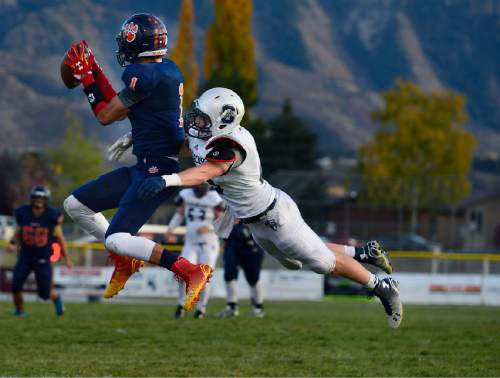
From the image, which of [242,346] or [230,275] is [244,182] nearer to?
[242,346]

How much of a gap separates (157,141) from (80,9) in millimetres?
17337

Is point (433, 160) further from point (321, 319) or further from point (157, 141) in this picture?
point (157, 141)

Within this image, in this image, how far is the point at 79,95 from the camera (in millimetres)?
28062

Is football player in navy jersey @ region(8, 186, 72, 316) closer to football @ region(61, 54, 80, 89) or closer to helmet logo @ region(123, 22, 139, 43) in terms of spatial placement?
football @ region(61, 54, 80, 89)

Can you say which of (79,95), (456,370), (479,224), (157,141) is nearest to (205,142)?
(157,141)

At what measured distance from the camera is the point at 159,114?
8.84 m

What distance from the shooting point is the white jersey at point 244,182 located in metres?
8.52

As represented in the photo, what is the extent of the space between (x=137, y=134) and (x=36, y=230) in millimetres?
7355

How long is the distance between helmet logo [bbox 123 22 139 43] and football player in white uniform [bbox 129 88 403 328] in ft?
2.50

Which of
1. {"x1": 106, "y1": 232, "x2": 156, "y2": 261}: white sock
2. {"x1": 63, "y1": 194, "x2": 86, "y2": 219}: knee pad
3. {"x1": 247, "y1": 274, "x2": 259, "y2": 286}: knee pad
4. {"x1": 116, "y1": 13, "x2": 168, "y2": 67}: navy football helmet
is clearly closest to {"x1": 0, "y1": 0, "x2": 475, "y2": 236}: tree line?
{"x1": 247, "y1": 274, "x2": 259, "y2": 286}: knee pad

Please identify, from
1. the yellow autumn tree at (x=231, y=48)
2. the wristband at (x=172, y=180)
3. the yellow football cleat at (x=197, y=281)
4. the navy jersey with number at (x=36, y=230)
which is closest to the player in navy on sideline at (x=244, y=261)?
the navy jersey with number at (x=36, y=230)

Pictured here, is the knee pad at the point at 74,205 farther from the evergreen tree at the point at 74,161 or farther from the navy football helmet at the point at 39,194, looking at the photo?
the evergreen tree at the point at 74,161

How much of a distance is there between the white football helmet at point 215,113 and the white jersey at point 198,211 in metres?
7.49

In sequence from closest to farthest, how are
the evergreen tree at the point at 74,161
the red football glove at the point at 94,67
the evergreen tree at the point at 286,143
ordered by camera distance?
the red football glove at the point at 94,67 → the evergreen tree at the point at 74,161 → the evergreen tree at the point at 286,143
